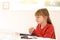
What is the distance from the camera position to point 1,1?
1624 mm

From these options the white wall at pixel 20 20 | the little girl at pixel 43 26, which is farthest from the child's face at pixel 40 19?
the white wall at pixel 20 20

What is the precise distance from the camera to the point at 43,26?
1481 mm

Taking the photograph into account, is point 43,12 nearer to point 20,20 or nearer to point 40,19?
point 40,19

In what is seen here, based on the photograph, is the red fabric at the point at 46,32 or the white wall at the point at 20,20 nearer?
the red fabric at the point at 46,32

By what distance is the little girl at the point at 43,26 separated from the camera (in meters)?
1.42

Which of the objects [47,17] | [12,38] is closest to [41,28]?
[47,17]

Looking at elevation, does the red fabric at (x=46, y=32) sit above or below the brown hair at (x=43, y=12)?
below

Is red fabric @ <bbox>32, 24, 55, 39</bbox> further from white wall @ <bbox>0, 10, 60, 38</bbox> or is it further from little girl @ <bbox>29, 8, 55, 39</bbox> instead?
white wall @ <bbox>0, 10, 60, 38</bbox>

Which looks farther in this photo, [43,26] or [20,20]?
[20,20]

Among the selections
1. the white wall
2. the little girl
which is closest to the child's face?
the little girl

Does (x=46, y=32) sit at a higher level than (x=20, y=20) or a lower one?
lower

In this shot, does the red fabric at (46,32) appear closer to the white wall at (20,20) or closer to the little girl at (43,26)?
the little girl at (43,26)

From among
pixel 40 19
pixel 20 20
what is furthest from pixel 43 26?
pixel 20 20

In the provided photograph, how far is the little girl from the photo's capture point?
1420mm
